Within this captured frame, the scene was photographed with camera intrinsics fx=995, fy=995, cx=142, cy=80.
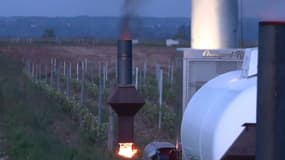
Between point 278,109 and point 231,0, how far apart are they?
19.1 ft

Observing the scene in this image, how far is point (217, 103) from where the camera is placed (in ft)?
21.5

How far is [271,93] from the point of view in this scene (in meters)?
3.64

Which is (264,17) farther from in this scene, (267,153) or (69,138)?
(69,138)

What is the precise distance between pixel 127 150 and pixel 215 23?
132 inches

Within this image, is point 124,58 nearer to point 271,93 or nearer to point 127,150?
point 127,150

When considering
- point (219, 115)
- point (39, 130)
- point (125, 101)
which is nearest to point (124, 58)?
point (125, 101)

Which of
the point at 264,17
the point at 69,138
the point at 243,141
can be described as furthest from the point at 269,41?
the point at 69,138

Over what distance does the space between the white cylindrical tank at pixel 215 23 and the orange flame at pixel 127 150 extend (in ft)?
10.3

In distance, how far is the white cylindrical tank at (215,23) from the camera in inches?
369

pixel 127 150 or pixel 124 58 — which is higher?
pixel 124 58

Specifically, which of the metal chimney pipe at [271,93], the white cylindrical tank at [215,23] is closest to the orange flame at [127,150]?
the metal chimney pipe at [271,93]

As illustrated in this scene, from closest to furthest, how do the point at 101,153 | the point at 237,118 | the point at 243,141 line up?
the point at 243,141 → the point at 237,118 → the point at 101,153

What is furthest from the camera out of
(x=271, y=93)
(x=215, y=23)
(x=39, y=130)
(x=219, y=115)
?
(x=39, y=130)

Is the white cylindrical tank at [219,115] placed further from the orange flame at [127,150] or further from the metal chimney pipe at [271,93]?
the metal chimney pipe at [271,93]
